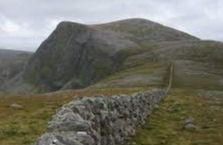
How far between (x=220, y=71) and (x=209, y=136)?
150500 mm

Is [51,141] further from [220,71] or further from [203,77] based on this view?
[220,71]

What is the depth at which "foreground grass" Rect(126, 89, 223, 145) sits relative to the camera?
39.9 m

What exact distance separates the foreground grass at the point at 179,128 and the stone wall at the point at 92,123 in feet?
6.06

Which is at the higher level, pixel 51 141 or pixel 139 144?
pixel 51 141

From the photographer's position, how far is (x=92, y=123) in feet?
84.0

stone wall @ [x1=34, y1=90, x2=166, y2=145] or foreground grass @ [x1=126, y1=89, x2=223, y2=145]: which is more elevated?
stone wall @ [x1=34, y1=90, x2=166, y2=145]

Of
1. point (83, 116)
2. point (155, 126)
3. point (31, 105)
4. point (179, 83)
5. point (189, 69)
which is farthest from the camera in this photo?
point (189, 69)

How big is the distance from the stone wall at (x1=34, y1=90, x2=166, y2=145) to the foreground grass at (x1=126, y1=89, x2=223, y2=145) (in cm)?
185

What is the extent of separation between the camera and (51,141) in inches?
731

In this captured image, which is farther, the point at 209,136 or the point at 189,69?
the point at 189,69

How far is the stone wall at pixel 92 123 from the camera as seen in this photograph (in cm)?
2040

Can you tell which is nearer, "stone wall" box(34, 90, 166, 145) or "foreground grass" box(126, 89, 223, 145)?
"stone wall" box(34, 90, 166, 145)

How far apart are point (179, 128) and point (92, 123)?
74.9ft

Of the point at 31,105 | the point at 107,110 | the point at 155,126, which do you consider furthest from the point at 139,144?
the point at 31,105
